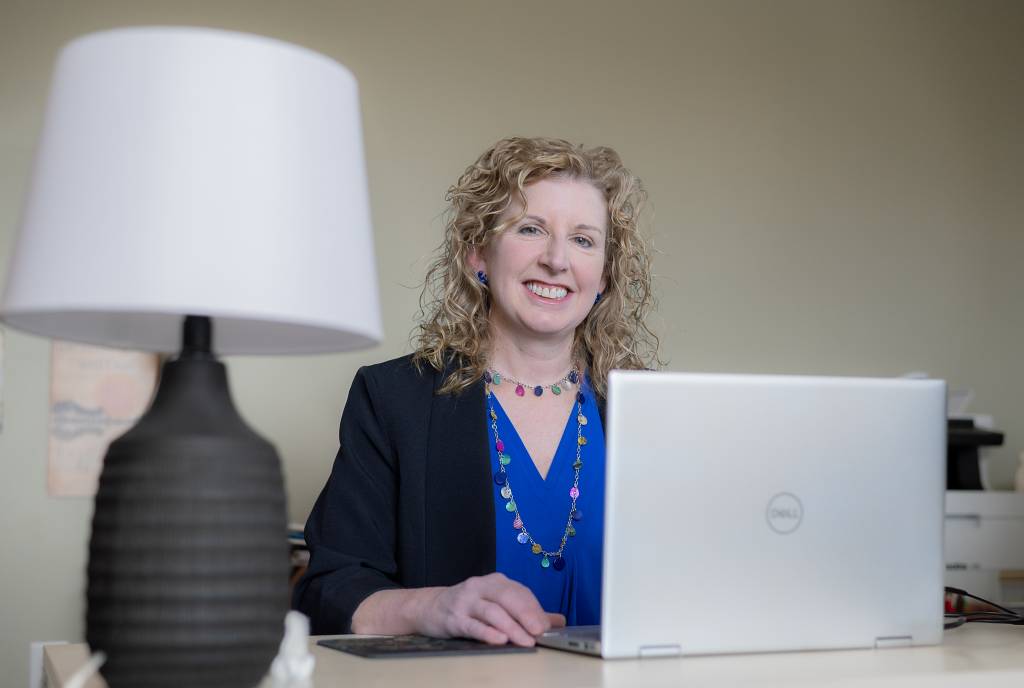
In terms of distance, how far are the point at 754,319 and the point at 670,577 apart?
9.72ft

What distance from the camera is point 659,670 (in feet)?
4.09

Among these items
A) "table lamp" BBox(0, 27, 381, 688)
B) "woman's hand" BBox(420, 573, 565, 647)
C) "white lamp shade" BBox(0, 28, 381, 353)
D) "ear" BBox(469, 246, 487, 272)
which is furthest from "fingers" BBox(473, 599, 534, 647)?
"ear" BBox(469, 246, 487, 272)

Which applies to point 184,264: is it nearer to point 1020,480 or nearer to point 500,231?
point 500,231

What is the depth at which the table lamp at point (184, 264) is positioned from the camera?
968mm

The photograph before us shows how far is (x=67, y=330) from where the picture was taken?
1181 mm

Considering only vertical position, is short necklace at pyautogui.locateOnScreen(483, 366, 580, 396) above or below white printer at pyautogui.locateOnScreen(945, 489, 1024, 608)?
above

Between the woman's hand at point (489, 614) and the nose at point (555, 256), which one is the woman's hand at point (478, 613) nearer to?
the woman's hand at point (489, 614)

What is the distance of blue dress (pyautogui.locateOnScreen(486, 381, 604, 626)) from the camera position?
1.99 m

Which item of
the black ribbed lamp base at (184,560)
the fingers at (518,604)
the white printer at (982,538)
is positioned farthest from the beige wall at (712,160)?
the black ribbed lamp base at (184,560)

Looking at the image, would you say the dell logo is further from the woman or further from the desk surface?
the woman

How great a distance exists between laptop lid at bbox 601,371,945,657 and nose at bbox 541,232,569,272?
2.58ft

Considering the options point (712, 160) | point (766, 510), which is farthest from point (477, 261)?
point (712, 160)

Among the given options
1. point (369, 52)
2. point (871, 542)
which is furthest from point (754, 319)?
point (871, 542)

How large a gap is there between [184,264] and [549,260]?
1170 millimetres
